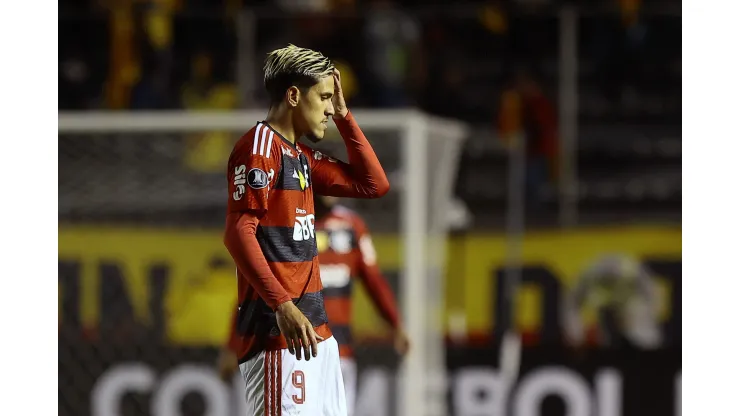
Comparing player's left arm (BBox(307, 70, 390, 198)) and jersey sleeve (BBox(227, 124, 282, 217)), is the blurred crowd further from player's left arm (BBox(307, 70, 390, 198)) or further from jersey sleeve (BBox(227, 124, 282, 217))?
jersey sleeve (BBox(227, 124, 282, 217))

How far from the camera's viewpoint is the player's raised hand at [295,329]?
293 centimetres

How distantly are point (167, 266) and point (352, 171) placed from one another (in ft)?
15.7

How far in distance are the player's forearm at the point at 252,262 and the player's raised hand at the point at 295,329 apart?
0.08 ft

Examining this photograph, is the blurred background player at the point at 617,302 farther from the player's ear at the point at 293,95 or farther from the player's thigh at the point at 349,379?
the player's ear at the point at 293,95

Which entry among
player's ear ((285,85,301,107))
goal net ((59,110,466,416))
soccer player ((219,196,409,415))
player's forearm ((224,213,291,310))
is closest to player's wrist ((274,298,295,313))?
player's forearm ((224,213,291,310))

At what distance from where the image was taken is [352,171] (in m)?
3.21


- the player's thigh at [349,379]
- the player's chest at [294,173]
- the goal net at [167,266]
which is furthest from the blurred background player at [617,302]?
the player's chest at [294,173]

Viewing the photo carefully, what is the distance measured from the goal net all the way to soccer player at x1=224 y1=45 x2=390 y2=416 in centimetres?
433

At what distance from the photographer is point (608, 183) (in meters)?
13.2

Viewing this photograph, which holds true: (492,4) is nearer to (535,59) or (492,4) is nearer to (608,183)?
(535,59)

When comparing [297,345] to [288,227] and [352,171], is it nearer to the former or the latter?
[288,227]

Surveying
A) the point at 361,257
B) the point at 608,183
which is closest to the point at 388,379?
the point at 361,257

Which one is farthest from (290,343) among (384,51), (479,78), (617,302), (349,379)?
(479,78)

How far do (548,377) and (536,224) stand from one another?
3981 mm
